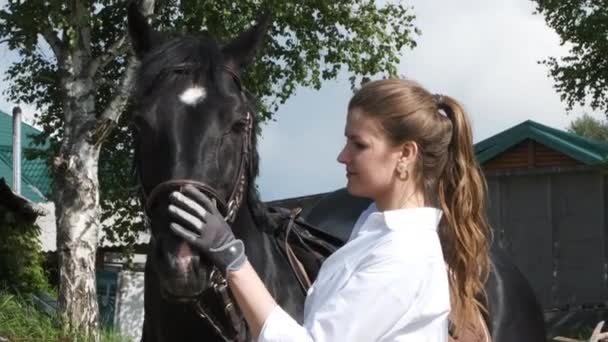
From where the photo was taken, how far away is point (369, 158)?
8.27ft

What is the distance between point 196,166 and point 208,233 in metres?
1.02

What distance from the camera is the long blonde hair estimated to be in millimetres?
2570

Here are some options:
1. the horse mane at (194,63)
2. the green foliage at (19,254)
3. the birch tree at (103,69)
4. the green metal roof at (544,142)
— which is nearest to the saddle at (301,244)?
the horse mane at (194,63)

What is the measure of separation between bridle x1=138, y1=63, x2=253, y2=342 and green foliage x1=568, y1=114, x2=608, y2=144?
5227cm

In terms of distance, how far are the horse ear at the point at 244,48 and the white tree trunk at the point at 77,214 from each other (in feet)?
33.8

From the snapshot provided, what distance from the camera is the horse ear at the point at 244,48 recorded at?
414 centimetres

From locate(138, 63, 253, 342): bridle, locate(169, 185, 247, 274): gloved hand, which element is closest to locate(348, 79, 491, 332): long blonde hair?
locate(169, 185, 247, 274): gloved hand

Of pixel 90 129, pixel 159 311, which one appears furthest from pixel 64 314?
pixel 159 311

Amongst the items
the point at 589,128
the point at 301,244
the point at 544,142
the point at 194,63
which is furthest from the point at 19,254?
the point at 589,128

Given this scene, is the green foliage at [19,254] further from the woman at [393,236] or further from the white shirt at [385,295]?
the white shirt at [385,295]

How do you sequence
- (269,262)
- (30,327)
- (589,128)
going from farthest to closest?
(589,128) < (30,327) < (269,262)

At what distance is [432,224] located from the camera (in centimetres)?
253

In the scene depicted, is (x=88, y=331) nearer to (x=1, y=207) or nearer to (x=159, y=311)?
(x=1, y=207)

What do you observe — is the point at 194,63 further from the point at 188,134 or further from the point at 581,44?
the point at 581,44
